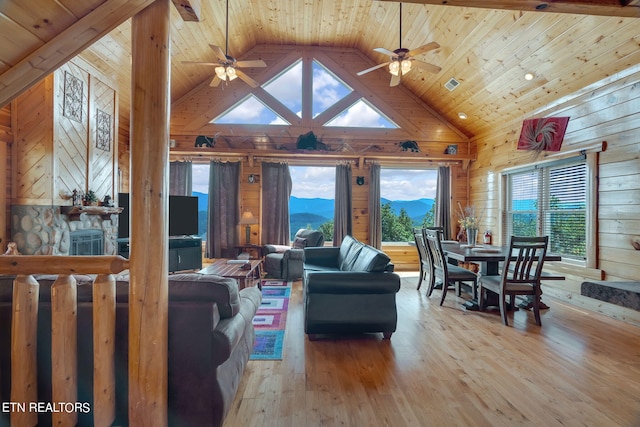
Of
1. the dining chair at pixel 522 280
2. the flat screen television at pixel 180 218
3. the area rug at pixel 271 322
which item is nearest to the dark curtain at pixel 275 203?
the flat screen television at pixel 180 218

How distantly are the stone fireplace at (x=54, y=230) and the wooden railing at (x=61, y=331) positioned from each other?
2806 millimetres

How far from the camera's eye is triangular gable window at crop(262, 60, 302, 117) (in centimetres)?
653

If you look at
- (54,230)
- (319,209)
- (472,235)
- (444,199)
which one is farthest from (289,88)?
(54,230)

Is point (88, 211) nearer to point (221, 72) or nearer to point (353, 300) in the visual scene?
point (221, 72)

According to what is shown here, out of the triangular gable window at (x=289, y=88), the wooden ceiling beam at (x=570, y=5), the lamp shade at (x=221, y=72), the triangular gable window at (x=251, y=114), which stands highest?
the triangular gable window at (x=289, y=88)

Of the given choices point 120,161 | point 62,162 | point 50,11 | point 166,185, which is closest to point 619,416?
point 166,185

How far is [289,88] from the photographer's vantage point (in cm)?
655

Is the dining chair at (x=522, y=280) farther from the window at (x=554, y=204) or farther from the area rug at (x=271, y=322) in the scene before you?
the area rug at (x=271, y=322)

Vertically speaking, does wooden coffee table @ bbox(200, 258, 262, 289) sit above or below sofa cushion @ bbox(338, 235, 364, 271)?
below

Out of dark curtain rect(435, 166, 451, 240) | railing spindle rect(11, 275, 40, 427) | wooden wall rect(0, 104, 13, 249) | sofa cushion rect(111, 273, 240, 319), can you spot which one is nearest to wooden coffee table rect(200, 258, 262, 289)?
sofa cushion rect(111, 273, 240, 319)

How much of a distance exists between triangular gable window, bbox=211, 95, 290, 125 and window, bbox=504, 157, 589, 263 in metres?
4.66

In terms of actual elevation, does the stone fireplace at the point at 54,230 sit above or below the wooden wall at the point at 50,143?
below

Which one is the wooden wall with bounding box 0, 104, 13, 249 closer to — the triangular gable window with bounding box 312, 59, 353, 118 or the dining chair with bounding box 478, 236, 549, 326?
the triangular gable window with bounding box 312, 59, 353, 118

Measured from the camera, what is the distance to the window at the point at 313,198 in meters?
6.78
